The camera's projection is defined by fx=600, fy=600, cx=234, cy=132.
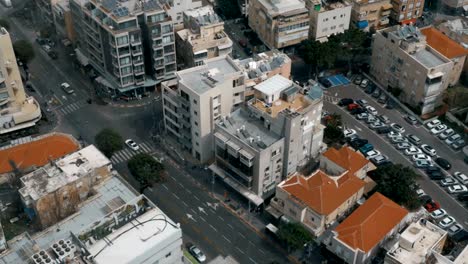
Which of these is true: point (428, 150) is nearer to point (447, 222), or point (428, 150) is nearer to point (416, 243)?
point (447, 222)

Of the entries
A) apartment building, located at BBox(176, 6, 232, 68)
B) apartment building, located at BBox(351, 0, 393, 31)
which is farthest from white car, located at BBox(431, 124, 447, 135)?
apartment building, located at BBox(176, 6, 232, 68)

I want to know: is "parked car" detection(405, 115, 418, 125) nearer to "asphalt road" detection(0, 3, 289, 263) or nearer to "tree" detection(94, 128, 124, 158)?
"asphalt road" detection(0, 3, 289, 263)

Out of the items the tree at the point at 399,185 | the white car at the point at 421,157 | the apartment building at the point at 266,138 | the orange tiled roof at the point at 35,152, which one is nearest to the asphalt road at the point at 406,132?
the white car at the point at 421,157

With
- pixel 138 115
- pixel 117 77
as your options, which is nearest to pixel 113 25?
pixel 117 77

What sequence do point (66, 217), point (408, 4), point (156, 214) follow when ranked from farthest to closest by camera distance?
1. point (408, 4)
2. point (66, 217)
3. point (156, 214)

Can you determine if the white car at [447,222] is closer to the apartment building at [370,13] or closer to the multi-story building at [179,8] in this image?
the apartment building at [370,13]

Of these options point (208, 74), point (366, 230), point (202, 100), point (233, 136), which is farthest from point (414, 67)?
point (202, 100)

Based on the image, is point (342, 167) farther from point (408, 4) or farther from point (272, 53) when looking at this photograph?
point (408, 4)
